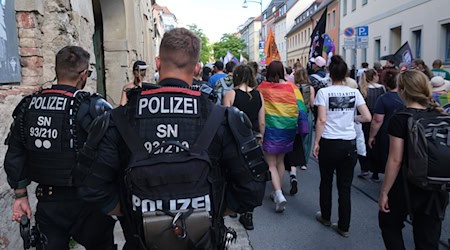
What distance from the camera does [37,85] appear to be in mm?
4215

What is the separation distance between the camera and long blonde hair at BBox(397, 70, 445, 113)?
308cm

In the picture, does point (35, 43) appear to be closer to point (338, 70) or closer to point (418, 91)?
point (338, 70)

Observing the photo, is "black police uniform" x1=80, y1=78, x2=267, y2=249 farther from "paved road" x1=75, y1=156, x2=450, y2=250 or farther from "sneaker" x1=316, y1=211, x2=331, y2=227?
"sneaker" x1=316, y1=211, x2=331, y2=227

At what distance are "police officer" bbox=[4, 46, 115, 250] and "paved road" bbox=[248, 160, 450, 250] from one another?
2130mm

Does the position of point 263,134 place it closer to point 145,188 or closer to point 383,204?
point 383,204

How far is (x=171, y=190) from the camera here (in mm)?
1861

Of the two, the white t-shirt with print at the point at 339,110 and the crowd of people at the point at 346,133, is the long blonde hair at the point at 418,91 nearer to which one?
the crowd of people at the point at 346,133

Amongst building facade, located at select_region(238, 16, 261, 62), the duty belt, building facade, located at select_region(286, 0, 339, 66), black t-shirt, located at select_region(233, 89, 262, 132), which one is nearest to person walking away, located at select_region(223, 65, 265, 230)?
black t-shirt, located at select_region(233, 89, 262, 132)

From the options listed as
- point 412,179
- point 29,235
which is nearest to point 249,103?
point 412,179

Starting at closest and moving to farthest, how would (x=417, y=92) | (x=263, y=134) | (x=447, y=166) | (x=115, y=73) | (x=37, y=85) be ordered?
(x=447, y=166) < (x=417, y=92) < (x=37, y=85) < (x=263, y=134) < (x=115, y=73)

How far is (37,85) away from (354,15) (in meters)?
27.0

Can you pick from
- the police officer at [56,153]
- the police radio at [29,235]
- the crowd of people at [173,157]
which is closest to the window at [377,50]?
the crowd of people at [173,157]

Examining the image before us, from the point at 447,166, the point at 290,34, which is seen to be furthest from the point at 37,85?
the point at 290,34

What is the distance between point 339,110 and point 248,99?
112cm
